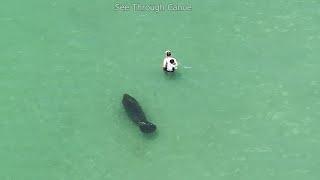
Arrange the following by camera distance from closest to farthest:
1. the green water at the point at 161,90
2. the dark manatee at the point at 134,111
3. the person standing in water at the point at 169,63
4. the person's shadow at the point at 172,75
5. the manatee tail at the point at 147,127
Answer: the green water at the point at 161,90 < the manatee tail at the point at 147,127 < the dark manatee at the point at 134,111 < the person standing in water at the point at 169,63 < the person's shadow at the point at 172,75

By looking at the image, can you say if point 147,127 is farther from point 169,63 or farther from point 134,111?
point 169,63

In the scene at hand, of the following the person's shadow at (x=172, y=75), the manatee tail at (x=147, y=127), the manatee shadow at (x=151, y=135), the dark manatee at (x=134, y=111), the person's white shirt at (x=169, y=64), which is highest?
the person's white shirt at (x=169, y=64)

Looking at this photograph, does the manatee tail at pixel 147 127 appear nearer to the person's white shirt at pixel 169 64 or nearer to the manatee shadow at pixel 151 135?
the manatee shadow at pixel 151 135

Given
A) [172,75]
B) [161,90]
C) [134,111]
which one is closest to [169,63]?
[172,75]

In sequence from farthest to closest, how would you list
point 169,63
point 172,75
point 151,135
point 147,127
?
point 172,75 < point 169,63 < point 151,135 < point 147,127

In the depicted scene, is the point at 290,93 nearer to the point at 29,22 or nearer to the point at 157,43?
the point at 157,43

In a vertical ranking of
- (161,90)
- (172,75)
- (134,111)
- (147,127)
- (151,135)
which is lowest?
(151,135)

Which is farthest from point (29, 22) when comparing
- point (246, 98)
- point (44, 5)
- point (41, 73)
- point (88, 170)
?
point (246, 98)

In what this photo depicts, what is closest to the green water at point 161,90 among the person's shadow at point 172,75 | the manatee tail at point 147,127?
the person's shadow at point 172,75

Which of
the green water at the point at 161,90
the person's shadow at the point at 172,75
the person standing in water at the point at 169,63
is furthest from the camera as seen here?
the person's shadow at the point at 172,75
